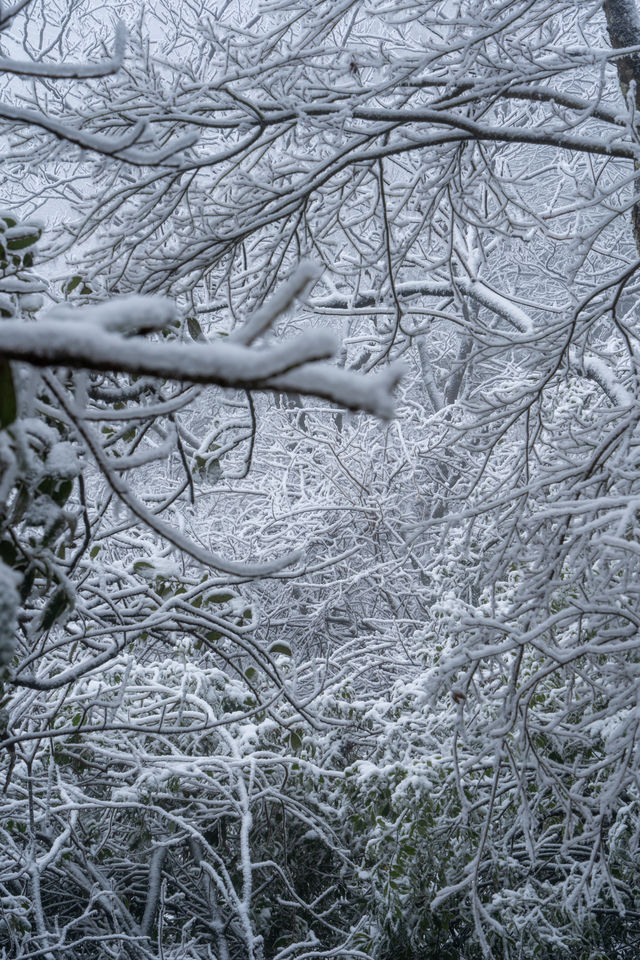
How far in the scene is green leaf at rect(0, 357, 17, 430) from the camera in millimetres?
635

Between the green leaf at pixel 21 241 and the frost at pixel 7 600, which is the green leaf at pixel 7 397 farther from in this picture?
the green leaf at pixel 21 241

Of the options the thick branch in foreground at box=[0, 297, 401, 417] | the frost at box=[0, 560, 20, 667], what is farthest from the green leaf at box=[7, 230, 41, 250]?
the thick branch in foreground at box=[0, 297, 401, 417]

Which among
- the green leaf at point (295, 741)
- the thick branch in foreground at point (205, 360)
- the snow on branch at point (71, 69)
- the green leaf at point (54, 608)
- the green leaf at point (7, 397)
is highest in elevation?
the snow on branch at point (71, 69)

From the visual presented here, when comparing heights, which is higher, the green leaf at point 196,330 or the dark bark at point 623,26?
the dark bark at point 623,26

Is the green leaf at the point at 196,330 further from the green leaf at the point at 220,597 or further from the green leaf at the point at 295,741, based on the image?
the green leaf at the point at 295,741

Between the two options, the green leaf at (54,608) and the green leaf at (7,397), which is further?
the green leaf at (54,608)

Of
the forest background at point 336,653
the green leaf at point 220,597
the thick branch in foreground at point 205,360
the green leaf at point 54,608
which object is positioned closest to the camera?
the thick branch in foreground at point 205,360

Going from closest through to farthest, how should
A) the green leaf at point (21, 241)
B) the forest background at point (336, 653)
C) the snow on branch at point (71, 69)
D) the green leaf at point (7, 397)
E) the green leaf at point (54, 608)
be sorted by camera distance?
the green leaf at point (7, 397) < the snow on branch at point (71, 69) < the green leaf at point (54, 608) < the green leaf at point (21, 241) < the forest background at point (336, 653)

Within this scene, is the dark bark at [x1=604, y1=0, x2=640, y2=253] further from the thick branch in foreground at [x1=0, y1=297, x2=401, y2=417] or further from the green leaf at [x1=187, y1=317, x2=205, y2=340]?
the thick branch in foreground at [x1=0, y1=297, x2=401, y2=417]

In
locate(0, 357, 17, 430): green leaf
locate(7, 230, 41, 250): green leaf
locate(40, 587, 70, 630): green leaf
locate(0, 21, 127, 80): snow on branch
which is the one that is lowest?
locate(0, 357, 17, 430): green leaf

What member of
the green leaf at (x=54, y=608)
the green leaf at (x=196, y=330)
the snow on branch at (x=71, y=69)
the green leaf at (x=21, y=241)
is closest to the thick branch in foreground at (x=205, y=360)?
the snow on branch at (x=71, y=69)

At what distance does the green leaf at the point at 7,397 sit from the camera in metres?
0.64

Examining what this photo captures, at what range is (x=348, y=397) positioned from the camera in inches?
18.1

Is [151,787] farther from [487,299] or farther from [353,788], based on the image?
[487,299]
